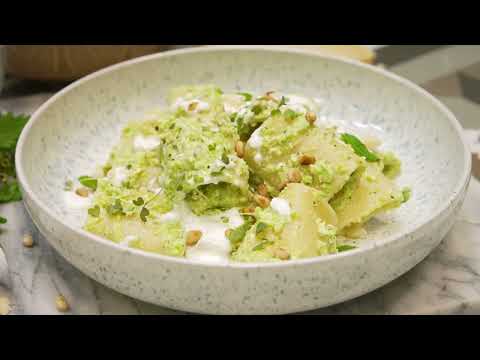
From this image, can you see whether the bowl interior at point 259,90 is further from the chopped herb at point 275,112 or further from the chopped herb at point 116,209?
the chopped herb at point 275,112

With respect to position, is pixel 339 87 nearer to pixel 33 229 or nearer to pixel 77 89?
pixel 77 89

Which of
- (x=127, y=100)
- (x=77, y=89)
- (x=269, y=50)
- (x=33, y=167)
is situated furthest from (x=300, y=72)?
(x=33, y=167)

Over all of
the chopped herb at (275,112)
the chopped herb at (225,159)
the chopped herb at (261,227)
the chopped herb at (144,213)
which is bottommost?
the chopped herb at (144,213)

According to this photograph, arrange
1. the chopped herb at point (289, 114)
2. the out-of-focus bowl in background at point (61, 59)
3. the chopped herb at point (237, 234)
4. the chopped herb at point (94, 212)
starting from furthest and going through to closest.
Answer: the out-of-focus bowl in background at point (61, 59) < the chopped herb at point (289, 114) < the chopped herb at point (94, 212) < the chopped herb at point (237, 234)

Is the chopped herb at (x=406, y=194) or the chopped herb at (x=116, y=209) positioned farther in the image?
the chopped herb at (x=406, y=194)

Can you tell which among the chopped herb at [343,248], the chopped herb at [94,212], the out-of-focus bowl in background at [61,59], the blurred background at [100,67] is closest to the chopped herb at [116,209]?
the chopped herb at [94,212]

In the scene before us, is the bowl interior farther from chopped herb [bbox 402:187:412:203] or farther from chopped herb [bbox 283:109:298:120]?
chopped herb [bbox 283:109:298:120]
